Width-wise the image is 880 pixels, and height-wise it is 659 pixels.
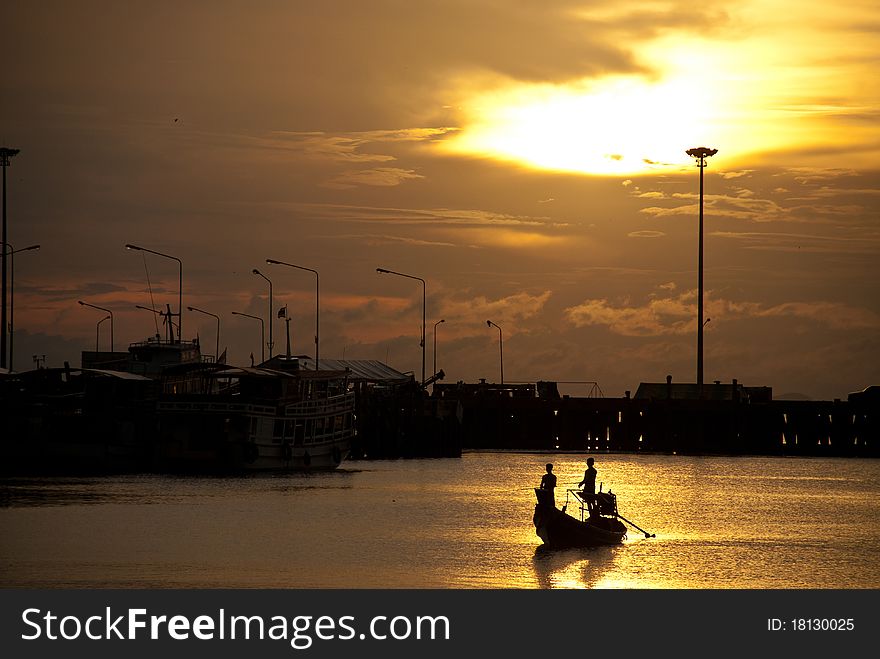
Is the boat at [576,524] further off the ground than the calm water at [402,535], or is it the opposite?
the boat at [576,524]

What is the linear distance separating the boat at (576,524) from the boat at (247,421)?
36144 mm

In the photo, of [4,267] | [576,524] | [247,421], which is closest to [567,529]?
[576,524]

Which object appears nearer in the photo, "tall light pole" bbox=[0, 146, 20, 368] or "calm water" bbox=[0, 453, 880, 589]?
"calm water" bbox=[0, 453, 880, 589]

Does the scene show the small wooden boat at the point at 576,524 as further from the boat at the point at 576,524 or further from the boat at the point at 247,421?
the boat at the point at 247,421

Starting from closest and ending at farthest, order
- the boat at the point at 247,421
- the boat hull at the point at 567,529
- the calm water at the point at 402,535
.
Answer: the calm water at the point at 402,535, the boat hull at the point at 567,529, the boat at the point at 247,421

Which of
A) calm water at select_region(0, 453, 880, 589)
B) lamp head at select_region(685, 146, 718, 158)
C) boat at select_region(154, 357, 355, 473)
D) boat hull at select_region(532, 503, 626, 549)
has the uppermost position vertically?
A: lamp head at select_region(685, 146, 718, 158)

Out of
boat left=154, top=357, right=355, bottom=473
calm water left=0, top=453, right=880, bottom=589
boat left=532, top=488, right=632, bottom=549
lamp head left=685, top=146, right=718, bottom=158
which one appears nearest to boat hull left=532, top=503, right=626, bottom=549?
boat left=532, top=488, right=632, bottom=549

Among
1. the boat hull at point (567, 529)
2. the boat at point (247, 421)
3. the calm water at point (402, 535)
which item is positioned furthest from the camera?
Answer: the boat at point (247, 421)

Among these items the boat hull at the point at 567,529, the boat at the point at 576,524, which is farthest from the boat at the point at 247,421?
the boat hull at the point at 567,529

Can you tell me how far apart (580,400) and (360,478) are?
45862 mm

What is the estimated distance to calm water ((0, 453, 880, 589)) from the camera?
144ft

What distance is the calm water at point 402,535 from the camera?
144ft

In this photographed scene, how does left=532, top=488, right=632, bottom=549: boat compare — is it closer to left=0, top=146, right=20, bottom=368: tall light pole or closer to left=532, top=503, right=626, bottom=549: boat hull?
left=532, top=503, right=626, bottom=549: boat hull
